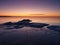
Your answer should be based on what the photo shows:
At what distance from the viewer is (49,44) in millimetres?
5852

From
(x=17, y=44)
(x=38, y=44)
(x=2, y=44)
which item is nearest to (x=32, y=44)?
(x=38, y=44)

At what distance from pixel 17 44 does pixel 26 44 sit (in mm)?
501

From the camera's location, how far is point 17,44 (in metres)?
5.77

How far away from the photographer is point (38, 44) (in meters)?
5.81

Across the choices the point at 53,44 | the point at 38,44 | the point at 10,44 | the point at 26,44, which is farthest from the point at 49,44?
the point at 10,44

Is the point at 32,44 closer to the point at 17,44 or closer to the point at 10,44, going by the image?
the point at 17,44

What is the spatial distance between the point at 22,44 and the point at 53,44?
175 centimetres

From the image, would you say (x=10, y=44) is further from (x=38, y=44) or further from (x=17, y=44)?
(x=38, y=44)

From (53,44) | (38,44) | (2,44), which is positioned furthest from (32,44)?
(2,44)

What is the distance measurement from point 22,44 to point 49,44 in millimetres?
1520

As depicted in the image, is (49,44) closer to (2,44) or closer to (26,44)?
(26,44)

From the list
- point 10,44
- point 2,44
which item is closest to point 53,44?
point 10,44

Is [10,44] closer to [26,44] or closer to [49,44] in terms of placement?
[26,44]

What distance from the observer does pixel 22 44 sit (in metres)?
5.81
